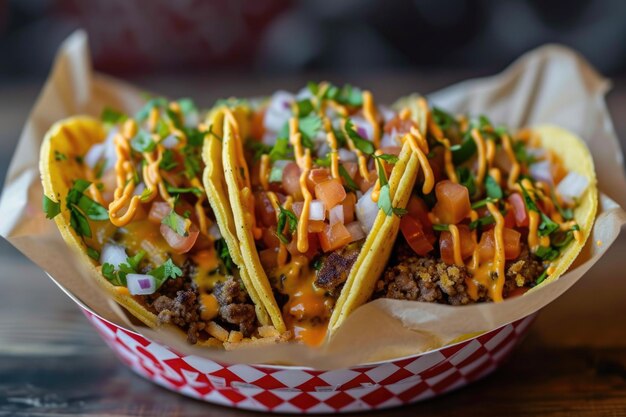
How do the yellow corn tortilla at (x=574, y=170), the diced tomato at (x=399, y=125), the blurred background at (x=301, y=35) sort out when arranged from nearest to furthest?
the yellow corn tortilla at (x=574, y=170)
the diced tomato at (x=399, y=125)
the blurred background at (x=301, y=35)

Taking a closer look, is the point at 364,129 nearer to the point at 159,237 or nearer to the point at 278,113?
the point at 278,113

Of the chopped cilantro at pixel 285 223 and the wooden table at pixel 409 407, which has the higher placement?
the chopped cilantro at pixel 285 223

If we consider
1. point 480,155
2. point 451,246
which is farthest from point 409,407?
point 480,155

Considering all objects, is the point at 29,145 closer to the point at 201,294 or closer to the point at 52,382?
the point at 52,382

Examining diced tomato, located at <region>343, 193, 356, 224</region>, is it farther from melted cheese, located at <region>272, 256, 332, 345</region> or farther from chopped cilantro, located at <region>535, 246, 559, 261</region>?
chopped cilantro, located at <region>535, 246, 559, 261</region>

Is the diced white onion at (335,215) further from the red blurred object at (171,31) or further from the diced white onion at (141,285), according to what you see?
the red blurred object at (171,31)

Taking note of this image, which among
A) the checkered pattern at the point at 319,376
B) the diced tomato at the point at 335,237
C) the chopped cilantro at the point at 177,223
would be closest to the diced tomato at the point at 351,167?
the diced tomato at the point at 335,237
